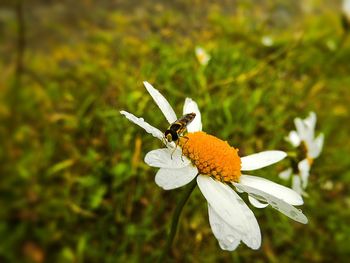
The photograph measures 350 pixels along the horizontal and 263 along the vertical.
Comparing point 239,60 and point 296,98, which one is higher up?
point 239,60

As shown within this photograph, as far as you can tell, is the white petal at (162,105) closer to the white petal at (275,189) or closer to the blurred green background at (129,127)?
the white petal at (275,189)

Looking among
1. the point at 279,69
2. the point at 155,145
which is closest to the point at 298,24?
the point at 279,69

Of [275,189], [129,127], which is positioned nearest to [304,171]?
[275,189]

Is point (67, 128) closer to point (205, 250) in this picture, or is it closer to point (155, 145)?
point (155, 145)

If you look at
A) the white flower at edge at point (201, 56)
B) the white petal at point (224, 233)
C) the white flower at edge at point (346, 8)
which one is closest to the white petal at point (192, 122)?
the white petal at point (224, 233)

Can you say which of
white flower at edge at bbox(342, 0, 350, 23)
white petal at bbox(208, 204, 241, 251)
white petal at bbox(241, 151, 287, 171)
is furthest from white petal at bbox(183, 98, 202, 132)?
white flower at edge at bbox(342, 0, 350, 23)

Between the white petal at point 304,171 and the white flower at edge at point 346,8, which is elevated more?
the white flower at edge at point 346,8

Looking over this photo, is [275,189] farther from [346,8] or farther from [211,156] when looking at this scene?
[346,8]
